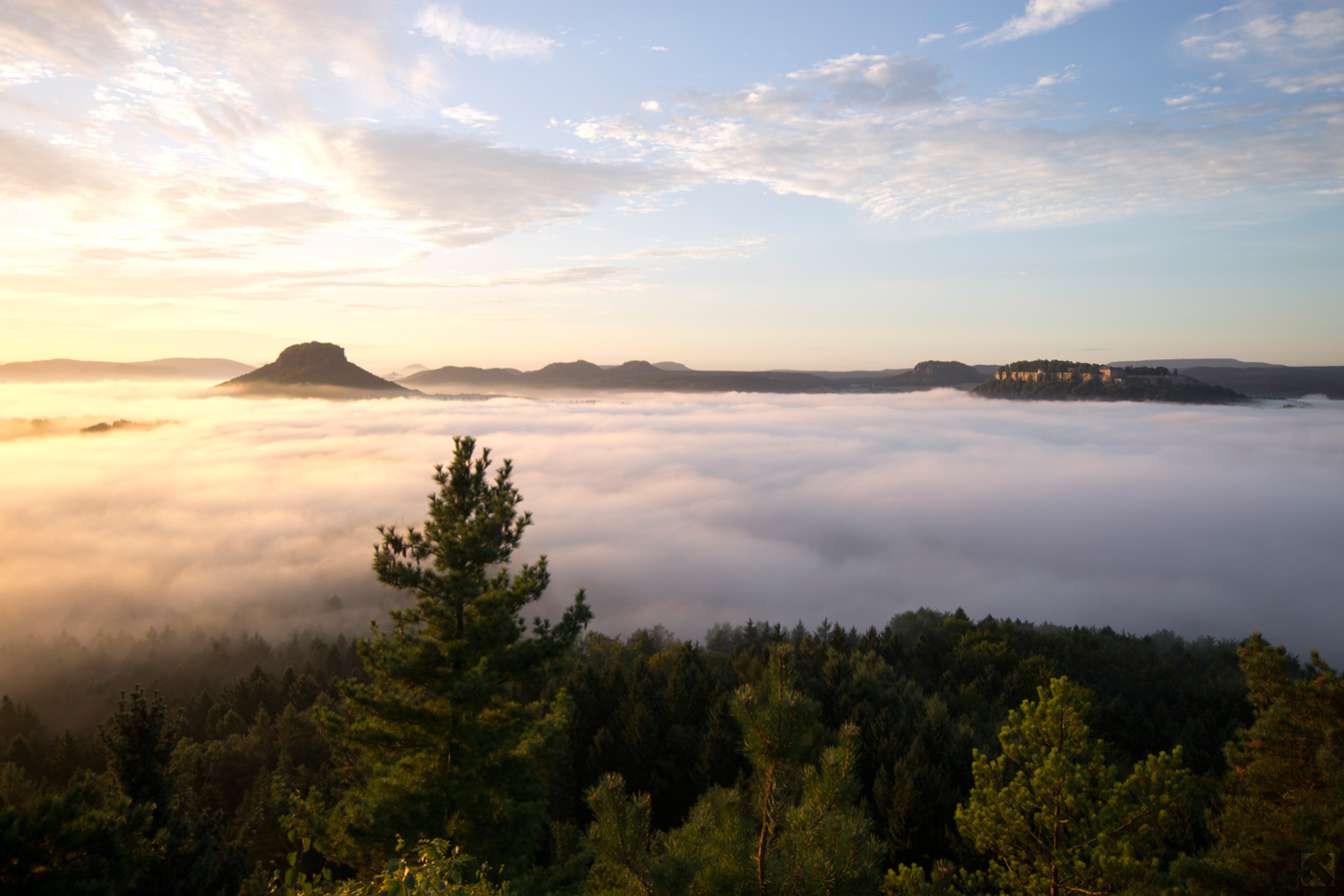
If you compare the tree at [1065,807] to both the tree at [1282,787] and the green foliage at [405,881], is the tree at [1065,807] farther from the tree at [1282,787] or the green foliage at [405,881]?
the green foliage at [405,881]

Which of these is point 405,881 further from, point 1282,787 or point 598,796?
point 1282,787

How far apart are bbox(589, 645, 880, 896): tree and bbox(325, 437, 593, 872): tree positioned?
5264 millimetres

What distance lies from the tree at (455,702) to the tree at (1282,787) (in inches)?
447

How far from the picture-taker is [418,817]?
12.3 meters

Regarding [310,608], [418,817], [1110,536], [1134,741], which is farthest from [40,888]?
[1110,536]

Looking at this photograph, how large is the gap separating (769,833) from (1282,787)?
36.2ft

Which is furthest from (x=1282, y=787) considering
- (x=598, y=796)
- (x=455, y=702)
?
(x=455, y=702)

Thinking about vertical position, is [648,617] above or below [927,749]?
below

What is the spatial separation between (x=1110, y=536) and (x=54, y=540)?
1017 feet

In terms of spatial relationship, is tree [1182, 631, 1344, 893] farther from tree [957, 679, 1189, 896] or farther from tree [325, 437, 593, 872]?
tree [325, 437, 593, 872]

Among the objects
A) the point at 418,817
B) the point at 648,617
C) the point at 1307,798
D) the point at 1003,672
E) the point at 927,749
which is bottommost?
the point at 648,617

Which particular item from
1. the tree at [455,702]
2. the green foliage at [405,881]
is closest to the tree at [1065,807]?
the green foliage at [405,881]

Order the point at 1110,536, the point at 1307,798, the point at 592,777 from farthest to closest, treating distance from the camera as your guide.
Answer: the point at 1110,536
the point at 592,777
the point at 1307,798

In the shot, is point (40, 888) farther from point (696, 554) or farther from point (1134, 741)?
point (696, 554)
